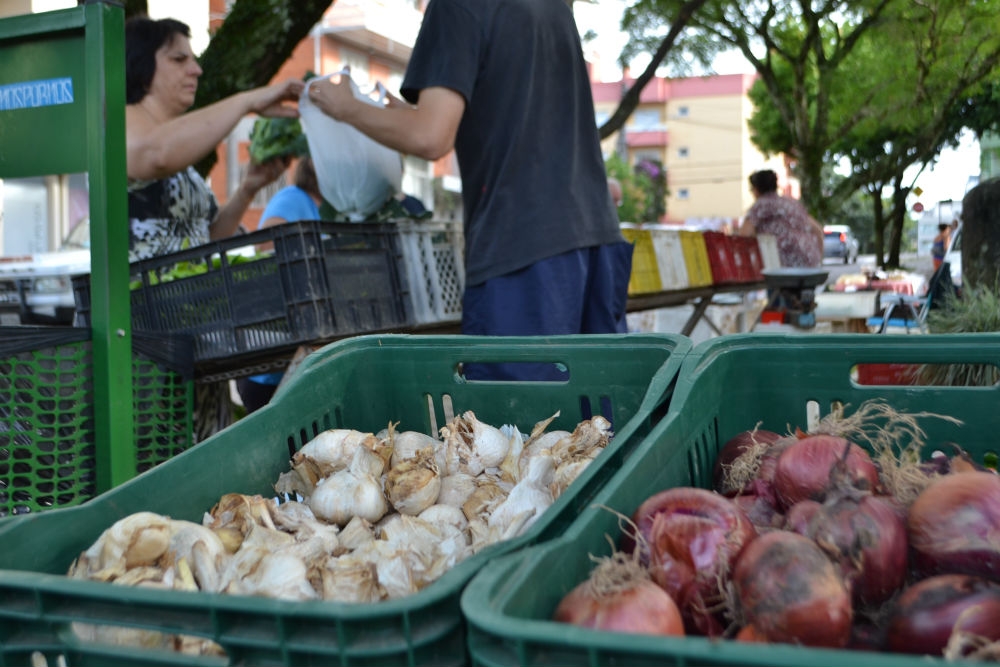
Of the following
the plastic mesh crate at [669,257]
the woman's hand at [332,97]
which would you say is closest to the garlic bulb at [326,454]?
the woman's hand at [332,97]

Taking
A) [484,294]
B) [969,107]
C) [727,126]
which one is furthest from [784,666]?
[727,126]

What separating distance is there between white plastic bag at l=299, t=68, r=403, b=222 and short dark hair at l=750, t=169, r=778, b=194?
19.7ft

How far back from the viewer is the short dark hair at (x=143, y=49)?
11.5ft

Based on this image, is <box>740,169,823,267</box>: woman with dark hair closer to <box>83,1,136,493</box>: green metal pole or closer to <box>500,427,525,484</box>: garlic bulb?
<box>83,1,136,493</box>: green metal pole

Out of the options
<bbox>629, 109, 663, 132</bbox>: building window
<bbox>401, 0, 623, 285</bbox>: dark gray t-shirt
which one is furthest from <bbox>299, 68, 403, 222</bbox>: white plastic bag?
<bbox>629, 109, 663, 132</bbox>: building window

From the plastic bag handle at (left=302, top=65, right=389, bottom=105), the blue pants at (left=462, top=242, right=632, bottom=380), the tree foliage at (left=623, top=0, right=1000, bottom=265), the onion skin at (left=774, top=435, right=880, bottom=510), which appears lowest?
the onion skin at (left=774, top=435, right=880, bottom=510)

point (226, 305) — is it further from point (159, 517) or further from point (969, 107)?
point (969, 107)

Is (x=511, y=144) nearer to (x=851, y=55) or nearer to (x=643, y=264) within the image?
(x=643, y=264)

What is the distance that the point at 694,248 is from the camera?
744cm

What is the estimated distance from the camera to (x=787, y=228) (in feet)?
29.6

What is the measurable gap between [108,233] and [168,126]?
45.4 inches

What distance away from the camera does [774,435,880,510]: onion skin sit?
138 cm

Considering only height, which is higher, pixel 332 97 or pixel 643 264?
pixel 332 97

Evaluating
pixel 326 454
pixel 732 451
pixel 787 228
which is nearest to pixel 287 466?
pixel 326 454
